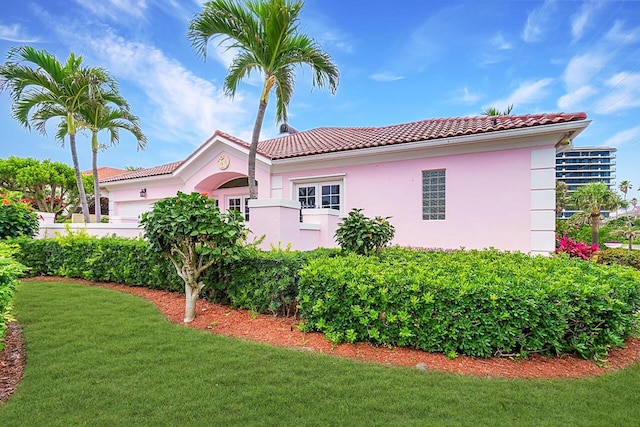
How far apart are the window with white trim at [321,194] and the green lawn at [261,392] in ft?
23.4

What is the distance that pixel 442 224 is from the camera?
364 inches

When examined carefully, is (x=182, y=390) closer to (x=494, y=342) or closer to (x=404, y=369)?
(x=404, y=369)

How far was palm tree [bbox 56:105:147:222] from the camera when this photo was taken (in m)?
12.9

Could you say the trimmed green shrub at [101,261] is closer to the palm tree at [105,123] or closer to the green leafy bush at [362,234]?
the green leafy bush at [362,234]

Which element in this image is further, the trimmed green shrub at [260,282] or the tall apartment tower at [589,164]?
the tall apartment tower at [589,164]

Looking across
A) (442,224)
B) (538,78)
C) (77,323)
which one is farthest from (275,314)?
(538,78)

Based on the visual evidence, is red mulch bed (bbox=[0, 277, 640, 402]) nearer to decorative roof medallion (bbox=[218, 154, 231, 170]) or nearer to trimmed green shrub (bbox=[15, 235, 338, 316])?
trimmed green shrub (bbox=[15, 235, 338, 316])

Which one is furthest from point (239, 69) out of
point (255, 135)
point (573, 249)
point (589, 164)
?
point (589, 164)

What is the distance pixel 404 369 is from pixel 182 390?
2.34 meters

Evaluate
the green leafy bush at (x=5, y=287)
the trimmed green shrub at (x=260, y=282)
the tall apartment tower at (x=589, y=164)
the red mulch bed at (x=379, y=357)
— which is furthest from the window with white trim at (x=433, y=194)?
the tall apartment tower at (x=589, y=164)

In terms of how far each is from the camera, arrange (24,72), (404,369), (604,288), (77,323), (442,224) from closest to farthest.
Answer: (404,369), (604,288), (77,323), (442,224), (24,72)

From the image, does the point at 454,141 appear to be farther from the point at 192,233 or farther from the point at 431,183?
the point at 192,233

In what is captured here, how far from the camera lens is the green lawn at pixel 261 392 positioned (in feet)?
8.96

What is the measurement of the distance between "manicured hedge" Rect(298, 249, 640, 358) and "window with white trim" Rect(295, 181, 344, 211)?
255 inches
